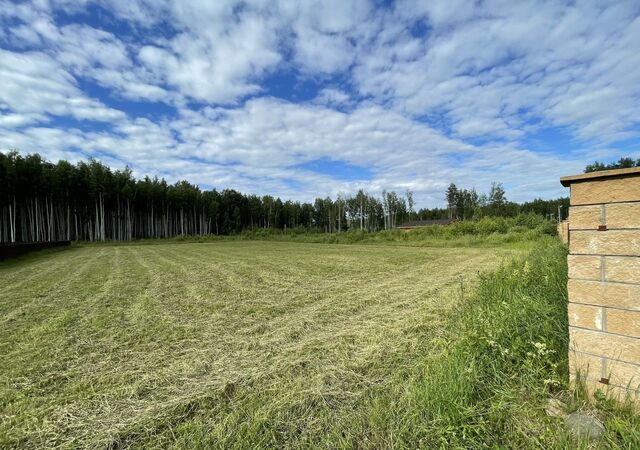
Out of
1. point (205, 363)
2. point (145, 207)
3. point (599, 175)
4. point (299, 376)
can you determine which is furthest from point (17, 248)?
point (145, 207)

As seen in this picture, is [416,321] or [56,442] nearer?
[56,442]

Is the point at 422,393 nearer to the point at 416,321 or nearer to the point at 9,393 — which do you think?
the point at 416,321

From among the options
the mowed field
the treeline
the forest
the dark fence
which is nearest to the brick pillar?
the mowed field

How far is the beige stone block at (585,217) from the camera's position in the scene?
1883 millimetres

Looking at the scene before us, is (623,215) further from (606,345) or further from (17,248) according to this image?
(17,248)

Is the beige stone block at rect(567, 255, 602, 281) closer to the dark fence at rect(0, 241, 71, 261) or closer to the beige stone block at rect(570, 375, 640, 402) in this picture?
the beige stone block at rect(570, 375, 640, 402)

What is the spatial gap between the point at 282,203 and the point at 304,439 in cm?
7307

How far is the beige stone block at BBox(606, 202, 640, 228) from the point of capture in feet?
5.71

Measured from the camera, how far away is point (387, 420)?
82.6 inches

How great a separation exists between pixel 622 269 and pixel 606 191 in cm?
46

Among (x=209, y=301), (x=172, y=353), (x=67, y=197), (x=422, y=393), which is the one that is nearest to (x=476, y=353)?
(x=422, y=393)

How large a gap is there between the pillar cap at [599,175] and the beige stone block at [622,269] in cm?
48

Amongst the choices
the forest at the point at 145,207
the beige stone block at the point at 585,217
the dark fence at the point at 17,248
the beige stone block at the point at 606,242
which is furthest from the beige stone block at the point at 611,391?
the forest at the point at 145,207

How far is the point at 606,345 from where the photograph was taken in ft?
6.07
